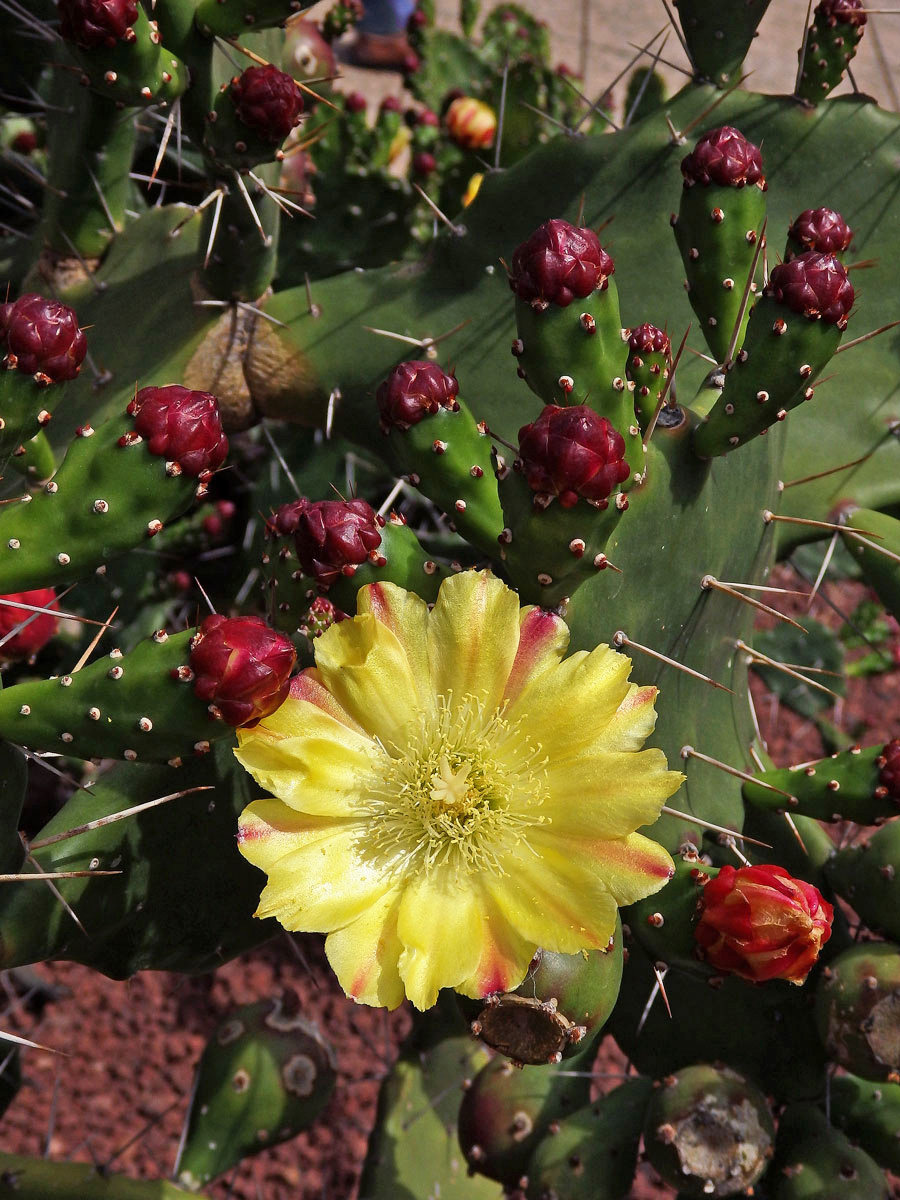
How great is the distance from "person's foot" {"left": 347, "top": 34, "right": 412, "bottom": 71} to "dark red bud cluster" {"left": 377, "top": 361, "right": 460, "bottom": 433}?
3802 mm

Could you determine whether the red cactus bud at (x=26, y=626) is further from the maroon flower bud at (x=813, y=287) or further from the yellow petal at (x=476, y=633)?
the maroon flower bud at (x=813, y=287)

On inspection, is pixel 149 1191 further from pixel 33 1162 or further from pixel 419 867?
pixel 419 867

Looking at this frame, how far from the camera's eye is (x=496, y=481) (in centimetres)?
106

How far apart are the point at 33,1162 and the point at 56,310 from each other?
1157mm

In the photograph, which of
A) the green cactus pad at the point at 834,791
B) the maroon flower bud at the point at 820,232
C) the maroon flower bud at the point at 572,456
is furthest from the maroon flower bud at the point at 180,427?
the green cactus pad at the point at 834,791

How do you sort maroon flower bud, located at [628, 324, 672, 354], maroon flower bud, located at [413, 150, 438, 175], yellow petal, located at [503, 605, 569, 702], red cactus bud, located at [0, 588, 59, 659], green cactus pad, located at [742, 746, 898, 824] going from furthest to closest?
maroon flower bud, located at [413, 150, 438, 175] → red cactus bud, located at [0, 588, 59, 659] → green cactus pad, located at [742, 746, 898, 824] → maroon flower bud, located at [628, 324, 672, 354] → yellow petal, located at [503, 605, 569, 702]

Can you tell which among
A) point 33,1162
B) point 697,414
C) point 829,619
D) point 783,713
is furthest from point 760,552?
point 829,619

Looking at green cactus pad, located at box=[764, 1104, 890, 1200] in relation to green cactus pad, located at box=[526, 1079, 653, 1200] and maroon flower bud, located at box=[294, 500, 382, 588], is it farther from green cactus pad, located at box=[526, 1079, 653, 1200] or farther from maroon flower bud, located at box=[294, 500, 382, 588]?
maroon flower bud, located at box=[294, 500, 382, 588]

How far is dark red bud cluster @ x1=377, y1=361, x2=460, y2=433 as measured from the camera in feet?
3.20

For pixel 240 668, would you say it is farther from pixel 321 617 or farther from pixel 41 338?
pixel 41 338

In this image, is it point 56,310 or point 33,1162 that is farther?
point 33,1162

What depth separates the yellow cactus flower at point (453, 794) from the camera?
870 mm

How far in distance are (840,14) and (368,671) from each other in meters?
1.30

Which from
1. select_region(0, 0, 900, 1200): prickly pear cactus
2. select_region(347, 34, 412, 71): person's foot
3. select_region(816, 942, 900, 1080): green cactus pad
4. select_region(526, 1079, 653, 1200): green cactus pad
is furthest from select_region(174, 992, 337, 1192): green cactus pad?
select_region(347, 34, 412, 71): person's foot
